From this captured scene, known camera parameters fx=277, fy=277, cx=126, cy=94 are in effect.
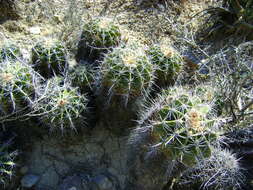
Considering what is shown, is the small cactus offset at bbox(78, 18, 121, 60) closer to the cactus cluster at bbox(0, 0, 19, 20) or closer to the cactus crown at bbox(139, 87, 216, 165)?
the cactus crown at bbox(139, 87, 216, 165)

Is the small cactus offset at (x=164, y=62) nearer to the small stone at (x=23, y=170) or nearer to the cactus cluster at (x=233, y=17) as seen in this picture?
the cactus cluster at (x=233, y=17)

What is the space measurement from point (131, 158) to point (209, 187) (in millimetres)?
826

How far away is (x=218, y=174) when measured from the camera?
270cm

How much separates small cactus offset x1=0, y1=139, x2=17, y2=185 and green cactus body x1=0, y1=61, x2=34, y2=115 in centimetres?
38

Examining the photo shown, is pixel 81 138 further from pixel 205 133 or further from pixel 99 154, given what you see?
pixel 205 133

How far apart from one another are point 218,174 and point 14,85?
2.06 m

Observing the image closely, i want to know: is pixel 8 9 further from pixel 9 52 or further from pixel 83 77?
pixel 83 77

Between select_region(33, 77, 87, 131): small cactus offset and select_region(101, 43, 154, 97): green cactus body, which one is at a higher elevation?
select_region(101, 43, 154, 97): green cactus body

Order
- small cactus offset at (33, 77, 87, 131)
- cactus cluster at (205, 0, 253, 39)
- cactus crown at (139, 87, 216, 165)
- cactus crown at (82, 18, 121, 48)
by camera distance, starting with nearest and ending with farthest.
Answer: cactus crown at (139, 87, 216, 165), small cactus offset at (33, 77, 87, 131), cactus crown at (82, 18, 121, 48), cactus cluster at (205, 0, 253, 39)

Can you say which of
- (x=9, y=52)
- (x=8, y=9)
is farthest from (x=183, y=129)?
(x=8, y=9)

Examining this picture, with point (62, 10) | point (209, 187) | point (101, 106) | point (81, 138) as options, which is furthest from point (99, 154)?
point (62, 10)

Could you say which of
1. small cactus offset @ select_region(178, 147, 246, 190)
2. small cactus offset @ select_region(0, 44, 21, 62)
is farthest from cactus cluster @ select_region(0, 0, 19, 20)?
small cactus offset @ select_region(178, 147, 246, 190)

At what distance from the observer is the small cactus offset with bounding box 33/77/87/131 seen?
8.00ft

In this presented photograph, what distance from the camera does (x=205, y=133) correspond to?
2.01m
